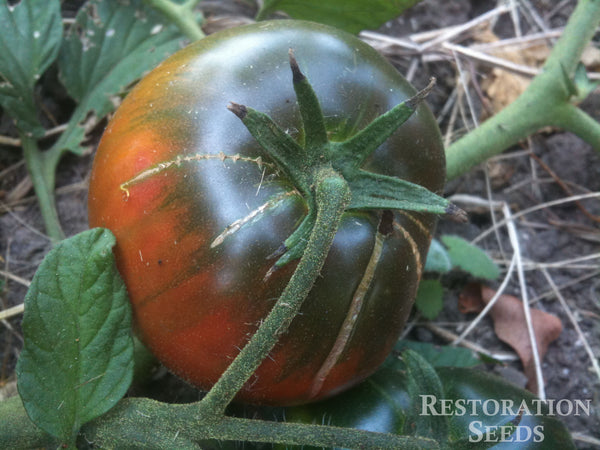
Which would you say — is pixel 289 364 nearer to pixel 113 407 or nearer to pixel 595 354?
pixel 113 407

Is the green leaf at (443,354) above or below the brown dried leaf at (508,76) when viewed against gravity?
below

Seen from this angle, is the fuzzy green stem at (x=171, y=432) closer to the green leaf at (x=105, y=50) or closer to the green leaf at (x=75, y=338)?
the green leaf at (x=75, y=338)

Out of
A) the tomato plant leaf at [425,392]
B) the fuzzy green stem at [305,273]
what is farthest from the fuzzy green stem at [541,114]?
the fuzzy green stem at [305,273]

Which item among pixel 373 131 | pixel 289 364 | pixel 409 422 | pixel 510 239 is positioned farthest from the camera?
pixel 510 239

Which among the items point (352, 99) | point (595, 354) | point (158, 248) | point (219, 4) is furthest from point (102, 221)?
point (595, 354)

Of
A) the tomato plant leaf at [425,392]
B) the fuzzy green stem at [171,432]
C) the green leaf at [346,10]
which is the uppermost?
the green leaf at [346,10]

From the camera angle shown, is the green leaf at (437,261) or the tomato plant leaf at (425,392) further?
the green leaf at (437,261)
